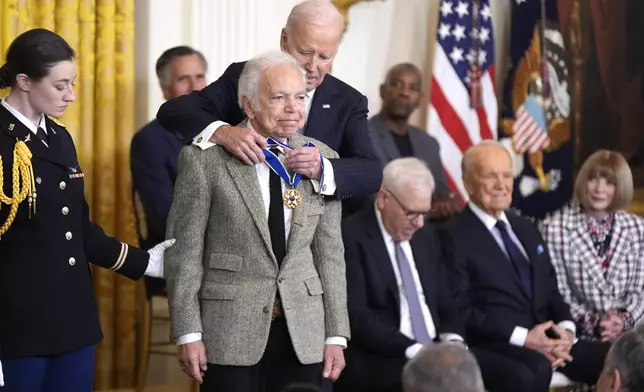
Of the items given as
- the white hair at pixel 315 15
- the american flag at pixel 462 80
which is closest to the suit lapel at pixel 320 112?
the white hair at pixel 315 15

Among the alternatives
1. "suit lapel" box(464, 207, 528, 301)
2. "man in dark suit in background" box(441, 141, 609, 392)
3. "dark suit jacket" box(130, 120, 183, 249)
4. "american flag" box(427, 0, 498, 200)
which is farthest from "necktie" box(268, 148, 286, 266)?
"american flag" box(427, 0, 498, 200)

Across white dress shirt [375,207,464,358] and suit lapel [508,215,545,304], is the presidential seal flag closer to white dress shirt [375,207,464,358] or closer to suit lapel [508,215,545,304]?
suit lapel [508,215,545,304]

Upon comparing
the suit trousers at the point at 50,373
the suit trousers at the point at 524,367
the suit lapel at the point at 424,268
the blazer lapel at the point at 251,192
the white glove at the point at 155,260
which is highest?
the blazer lapel at the point at 251,192

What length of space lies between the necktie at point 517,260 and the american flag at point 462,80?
1.92 meters

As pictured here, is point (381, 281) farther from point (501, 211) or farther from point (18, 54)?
point (18, 54)

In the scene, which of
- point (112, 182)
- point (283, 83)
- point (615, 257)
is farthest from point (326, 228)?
point (112, 182)

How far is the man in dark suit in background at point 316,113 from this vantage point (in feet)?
11.5

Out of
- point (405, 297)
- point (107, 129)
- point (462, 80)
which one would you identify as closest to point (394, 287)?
point (405, 297)

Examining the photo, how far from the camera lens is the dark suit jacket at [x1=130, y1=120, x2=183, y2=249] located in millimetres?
5578

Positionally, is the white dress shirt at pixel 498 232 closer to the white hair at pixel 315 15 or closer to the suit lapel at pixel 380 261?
the suit lapel at pixel 380 261

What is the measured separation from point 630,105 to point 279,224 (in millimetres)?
4940

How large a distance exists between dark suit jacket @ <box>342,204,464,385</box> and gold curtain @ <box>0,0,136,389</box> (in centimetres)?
182

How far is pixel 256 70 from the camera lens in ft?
11.3

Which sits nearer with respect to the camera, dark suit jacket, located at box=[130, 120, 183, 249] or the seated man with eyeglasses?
the seated man with eyeglasses
